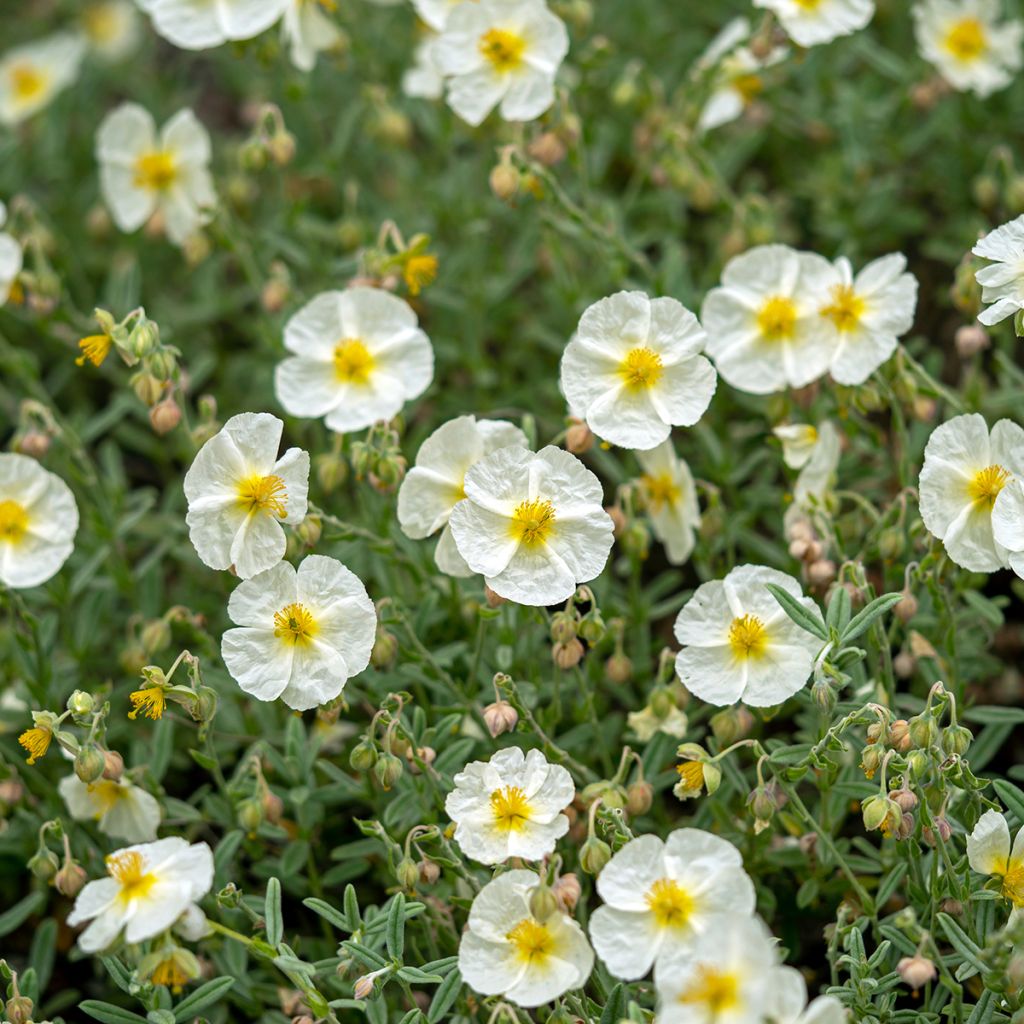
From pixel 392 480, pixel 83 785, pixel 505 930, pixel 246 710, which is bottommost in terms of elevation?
pixel 246 710

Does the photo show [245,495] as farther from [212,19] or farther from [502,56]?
[212,19]

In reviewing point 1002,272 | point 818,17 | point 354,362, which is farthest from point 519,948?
point 818,17

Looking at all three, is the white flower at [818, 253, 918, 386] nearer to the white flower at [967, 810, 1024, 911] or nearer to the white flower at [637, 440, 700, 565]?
the white flower at [637, 440, 700, 565]

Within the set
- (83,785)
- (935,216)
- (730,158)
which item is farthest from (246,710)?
(935,216)

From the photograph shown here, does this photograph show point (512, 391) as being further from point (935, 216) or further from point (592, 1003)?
point (592, 1003)

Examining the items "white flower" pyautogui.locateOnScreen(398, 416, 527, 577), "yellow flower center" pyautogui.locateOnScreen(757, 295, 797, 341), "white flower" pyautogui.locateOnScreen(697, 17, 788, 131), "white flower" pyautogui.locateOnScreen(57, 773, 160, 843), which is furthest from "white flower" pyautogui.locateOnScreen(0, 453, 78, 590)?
"white flower" pyautogui.locateOnScreen(697, 17, 788, 131)

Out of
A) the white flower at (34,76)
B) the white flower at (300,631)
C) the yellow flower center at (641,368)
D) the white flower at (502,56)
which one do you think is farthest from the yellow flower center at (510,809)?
the white flower at (34,76)
